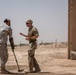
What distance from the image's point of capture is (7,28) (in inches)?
498

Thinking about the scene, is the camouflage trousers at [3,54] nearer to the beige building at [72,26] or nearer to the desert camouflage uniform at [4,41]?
the desert camouflage uniform at [4,41]

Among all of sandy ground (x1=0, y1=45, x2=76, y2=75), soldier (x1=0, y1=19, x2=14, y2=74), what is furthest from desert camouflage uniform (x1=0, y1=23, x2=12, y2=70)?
sandy ground (x1=0, y1=45, x2=76, y2=75)

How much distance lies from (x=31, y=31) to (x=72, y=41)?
250 inches

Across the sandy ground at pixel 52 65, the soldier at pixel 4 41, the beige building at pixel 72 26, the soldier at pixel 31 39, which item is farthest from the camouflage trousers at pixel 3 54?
the beige building at pixel 72 26

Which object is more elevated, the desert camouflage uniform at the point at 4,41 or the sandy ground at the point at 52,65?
the desert camouflage uniform at the point at 4,41

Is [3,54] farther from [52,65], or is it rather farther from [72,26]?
[72,26]

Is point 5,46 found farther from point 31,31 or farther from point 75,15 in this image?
point 75,15

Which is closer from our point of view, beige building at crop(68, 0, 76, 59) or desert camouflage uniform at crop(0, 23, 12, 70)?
desert camouflage uniform at crop(0, 23, 12, 70)

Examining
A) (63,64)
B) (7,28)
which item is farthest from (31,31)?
(63,64)

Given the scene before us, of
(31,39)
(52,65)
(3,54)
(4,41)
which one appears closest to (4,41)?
(4,41)

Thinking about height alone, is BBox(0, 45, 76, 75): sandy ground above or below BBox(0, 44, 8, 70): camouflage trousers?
below

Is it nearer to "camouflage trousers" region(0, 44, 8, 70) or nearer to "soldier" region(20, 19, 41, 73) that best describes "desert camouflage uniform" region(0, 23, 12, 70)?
"camouflage trousers" region(0, 44, 8, 70)

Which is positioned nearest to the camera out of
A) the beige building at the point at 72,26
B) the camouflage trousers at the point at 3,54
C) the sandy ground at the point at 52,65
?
the camouflage trousers at the point at 3,54

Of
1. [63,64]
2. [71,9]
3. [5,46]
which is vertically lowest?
[63,64]
